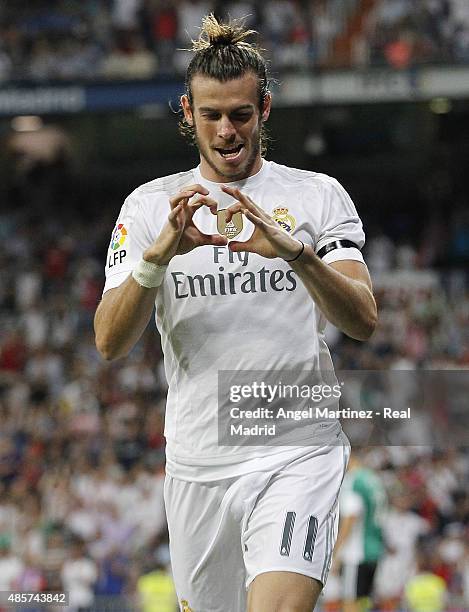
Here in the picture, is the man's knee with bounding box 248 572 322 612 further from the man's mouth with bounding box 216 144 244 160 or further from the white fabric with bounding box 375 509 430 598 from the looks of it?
the white fabric with bounding box 375 509 430 598

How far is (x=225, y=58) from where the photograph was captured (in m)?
3.87

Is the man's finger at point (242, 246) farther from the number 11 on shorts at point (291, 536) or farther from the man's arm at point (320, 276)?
the number 11 on shorts at point (291, 536)

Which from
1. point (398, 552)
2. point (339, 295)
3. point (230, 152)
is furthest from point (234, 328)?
point (398, 552)

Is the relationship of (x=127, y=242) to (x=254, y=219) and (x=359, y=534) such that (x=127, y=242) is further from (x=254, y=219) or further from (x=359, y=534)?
(x=359, y=534)

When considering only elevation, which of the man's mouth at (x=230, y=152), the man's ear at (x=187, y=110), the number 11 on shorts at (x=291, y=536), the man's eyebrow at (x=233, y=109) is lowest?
the number 11 on shorts at (x=291, y=536)

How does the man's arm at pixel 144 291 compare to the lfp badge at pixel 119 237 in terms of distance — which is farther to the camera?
the lfp badge at pixel 119 237

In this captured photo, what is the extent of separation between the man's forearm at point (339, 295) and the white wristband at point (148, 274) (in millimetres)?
415

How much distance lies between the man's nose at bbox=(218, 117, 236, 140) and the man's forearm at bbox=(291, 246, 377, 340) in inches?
20.8

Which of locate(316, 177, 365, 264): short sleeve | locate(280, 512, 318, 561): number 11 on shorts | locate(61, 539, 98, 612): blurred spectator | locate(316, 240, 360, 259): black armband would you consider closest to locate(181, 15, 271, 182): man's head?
locate(316, 177, 365, 264): short sleeve

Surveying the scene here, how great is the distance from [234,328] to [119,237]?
51 cm

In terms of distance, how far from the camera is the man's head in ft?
12.5

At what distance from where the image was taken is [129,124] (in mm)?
21203

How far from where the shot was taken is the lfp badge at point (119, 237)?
13.1 ft

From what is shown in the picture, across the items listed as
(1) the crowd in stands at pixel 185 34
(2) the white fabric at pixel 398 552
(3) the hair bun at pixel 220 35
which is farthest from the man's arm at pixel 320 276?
(1) the crowd in stands at pixel 185 34
